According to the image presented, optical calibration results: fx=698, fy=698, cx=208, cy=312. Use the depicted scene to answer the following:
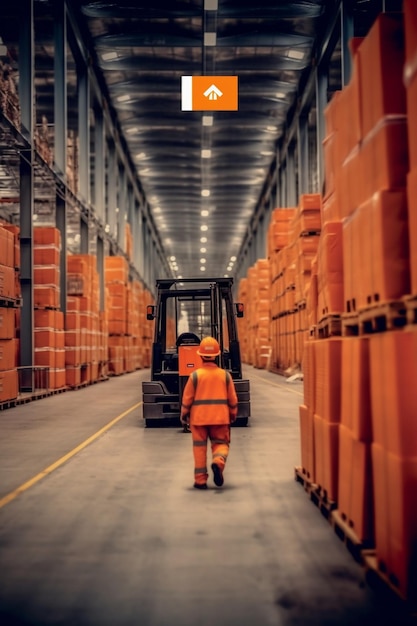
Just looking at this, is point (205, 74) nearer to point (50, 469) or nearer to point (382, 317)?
point (50, 469)

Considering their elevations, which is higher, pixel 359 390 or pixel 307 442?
pixel 359 390

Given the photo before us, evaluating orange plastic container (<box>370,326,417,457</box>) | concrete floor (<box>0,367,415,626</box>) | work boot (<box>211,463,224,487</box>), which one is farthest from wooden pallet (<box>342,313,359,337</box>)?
work boot (<box>211,463,224,487</box>)

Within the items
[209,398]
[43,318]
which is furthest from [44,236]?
[209,398]

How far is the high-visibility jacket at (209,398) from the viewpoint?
223 inches

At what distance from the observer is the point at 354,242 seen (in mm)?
4176

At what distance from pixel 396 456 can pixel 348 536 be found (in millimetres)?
976

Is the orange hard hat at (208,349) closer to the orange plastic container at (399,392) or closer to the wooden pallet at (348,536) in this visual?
the wooden pallet at (348,536)

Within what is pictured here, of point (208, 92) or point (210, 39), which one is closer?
point (208, 92)

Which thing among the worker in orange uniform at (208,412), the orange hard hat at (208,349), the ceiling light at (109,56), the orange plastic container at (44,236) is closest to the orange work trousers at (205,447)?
the worker in orange uniform at (208,412)

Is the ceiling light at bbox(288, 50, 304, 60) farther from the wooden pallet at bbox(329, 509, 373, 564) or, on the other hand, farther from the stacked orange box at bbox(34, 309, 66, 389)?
the wooden pallet at bbox(329, 509, 373, 564)

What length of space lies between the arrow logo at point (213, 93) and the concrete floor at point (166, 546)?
1021cm

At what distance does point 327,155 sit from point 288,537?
2849mm

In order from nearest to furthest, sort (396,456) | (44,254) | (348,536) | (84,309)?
(396,456), (348,536), (44,254), (84,309)

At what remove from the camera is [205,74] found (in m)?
21.9
